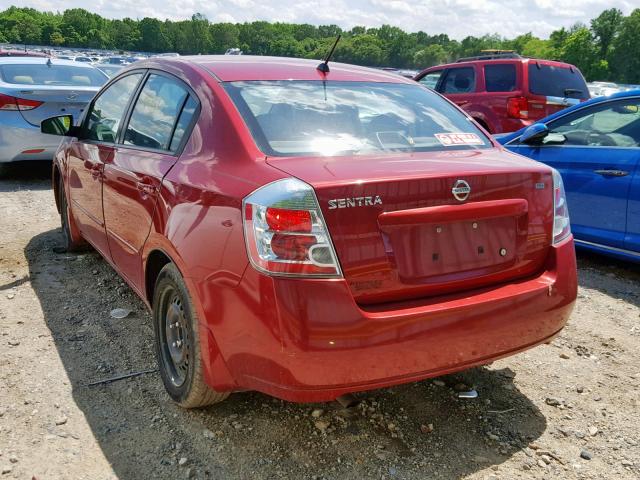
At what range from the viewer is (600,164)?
490 centimetres

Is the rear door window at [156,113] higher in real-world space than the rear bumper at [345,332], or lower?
higher

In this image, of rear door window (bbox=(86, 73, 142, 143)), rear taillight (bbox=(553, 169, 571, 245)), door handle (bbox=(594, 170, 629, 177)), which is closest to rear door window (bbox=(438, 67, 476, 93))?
door handle (bbox=(594, 170, 629, 177))

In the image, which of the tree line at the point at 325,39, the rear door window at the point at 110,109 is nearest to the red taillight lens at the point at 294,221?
the rear door window at the point at 110,109

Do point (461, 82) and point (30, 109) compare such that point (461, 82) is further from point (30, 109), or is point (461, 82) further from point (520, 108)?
point (30, 109)

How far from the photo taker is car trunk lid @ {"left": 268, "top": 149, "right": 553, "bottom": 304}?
2225 millimetres

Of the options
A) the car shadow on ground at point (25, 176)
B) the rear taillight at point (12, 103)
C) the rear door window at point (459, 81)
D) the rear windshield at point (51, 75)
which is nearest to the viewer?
the rear taillight at point (12, 103)

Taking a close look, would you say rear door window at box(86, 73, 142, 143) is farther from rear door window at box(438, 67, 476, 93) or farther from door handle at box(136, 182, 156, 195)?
rear door window at box(438, 67, 476, 93)

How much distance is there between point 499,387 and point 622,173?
2.46m

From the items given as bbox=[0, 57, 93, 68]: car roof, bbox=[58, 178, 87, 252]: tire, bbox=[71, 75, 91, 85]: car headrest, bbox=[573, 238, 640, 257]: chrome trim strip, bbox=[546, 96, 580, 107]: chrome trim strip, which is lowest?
bbox=[573, 238, 640, 257]: chrome trim strip

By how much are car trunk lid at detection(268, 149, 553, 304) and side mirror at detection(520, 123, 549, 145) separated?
2.81 m

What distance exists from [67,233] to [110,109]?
59.2 inches

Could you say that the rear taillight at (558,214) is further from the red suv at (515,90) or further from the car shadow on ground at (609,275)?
the red suv at (515,90)

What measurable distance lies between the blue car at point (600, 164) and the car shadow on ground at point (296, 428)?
2.16 meters

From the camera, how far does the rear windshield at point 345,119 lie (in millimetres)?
2648
